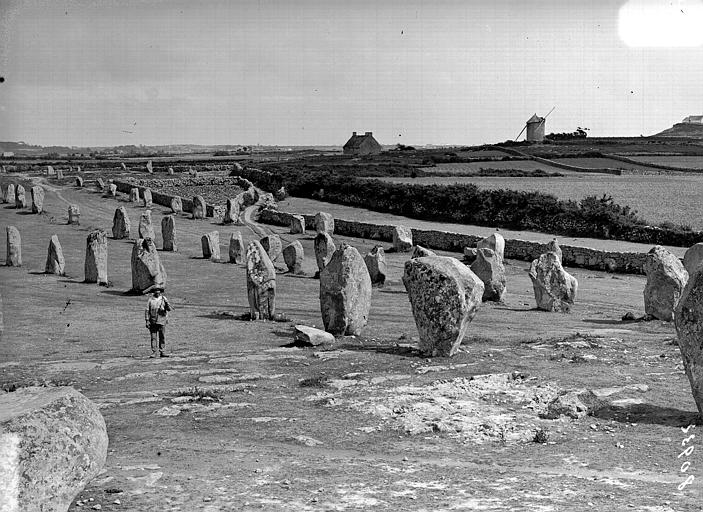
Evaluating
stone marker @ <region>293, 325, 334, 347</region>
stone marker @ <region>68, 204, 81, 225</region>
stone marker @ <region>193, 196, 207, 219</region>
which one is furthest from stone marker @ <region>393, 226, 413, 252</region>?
stone marker @ <region>293, 325, 334, 347</region>

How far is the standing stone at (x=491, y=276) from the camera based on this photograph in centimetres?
2844

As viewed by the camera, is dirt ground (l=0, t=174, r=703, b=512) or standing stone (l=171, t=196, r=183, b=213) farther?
standing stone (l=171, t=196, r=183, b=213)

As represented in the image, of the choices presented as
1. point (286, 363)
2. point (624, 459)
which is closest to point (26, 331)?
point (286, 363)

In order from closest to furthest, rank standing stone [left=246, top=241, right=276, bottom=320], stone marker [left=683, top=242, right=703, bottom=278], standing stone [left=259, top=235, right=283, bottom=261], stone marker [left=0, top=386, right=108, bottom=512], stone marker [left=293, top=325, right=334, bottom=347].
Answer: stone marker [left=0, top=386, right=108, bottom=512], stone marker [left=293, top=325, right=334, bottom=347], standing stone [left=246, top=241, right=276, bottom=320], stone marker [left=683, top=242, right=703, bottom=278], standing stone [left=259, top=235, right=283, bottom=261]

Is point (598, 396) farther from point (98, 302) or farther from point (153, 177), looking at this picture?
point (153, 177)

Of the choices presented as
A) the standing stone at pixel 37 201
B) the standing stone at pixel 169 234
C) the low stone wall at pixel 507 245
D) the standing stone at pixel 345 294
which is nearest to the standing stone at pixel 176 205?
the low stone wall at pixel 507 245

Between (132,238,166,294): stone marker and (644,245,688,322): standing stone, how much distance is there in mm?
16106

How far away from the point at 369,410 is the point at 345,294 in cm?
758

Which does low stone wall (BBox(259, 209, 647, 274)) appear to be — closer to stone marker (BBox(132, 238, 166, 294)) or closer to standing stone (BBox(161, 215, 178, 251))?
standing stone (BBox(161, 215, 178, 251))

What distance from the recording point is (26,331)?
22.6m

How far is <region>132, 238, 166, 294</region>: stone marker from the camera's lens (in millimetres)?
29500

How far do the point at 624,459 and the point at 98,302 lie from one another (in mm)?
20151

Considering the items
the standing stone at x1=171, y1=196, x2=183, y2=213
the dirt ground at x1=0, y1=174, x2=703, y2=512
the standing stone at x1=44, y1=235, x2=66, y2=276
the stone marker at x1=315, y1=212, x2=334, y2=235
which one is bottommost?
the dirt ground at x1=0, y1=174, x2=703, y2=512

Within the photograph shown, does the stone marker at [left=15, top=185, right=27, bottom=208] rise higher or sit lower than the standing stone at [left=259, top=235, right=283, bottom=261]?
higher
